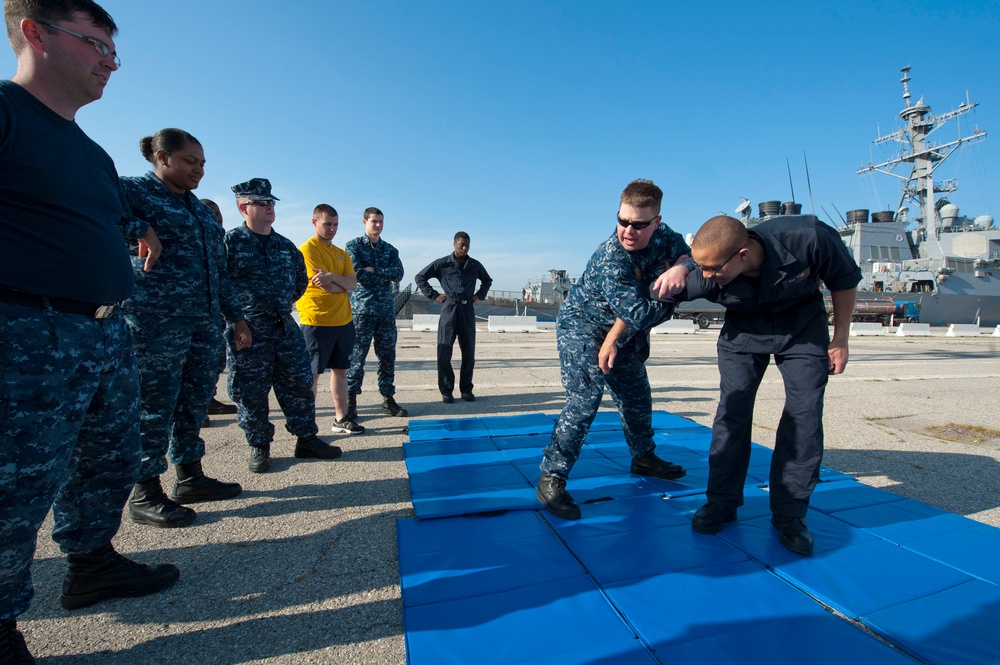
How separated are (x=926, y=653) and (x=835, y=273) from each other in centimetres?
152

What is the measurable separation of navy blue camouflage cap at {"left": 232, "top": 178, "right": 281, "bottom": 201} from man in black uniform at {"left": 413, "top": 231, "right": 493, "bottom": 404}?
9.16 feet

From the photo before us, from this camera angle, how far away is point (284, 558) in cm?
224

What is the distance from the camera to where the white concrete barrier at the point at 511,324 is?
17.9 m

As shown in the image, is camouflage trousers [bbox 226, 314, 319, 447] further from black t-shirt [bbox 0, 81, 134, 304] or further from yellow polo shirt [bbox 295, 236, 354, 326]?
black t-shirt [bbox 0, 81, 134, 304]

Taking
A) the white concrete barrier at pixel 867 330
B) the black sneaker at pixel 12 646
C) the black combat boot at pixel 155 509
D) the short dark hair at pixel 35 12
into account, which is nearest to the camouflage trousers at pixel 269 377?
the black combat boot at pixel 155 509

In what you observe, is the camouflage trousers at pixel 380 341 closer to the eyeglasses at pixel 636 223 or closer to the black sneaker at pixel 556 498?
the black sneaker at pixel 556 498

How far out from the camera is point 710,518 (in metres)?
2.48

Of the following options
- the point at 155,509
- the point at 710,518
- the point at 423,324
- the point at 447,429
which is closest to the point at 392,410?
the point at 447,429

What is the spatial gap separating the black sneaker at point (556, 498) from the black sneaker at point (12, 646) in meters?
2.17

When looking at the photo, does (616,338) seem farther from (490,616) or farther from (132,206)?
(132,206)

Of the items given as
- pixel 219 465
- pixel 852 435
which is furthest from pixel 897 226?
pixel 219 465

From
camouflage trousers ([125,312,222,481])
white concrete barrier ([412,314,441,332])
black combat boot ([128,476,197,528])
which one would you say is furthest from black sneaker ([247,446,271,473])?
white concrete barrier ([412,314,441,332])

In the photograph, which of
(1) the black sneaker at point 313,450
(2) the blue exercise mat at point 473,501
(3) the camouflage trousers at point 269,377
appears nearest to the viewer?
(2) the blue exercise mat at point 473,501

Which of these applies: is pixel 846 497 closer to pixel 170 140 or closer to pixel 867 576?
pixel 867 576
